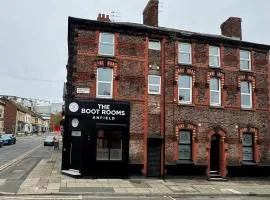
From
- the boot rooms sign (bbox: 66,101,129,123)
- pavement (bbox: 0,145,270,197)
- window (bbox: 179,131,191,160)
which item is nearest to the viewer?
pavement (bbox: 0,145,270,197)

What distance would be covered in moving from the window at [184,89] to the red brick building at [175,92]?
2.6 inches

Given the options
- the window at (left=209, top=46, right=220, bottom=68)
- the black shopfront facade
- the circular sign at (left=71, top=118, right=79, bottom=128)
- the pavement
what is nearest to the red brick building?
the window at (left=209, top=46, right=220, bottom=68)

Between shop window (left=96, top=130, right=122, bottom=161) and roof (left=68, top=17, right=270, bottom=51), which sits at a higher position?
roof (left=68, top=17, right=270, bottom=51)

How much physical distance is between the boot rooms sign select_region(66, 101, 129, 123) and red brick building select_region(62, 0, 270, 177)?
133mm

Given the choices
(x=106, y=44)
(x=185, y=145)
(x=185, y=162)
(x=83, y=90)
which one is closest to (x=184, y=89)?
(x=185, y=145)

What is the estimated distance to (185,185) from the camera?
67.9ft

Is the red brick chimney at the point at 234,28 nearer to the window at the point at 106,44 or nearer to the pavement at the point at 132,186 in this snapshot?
the window at the point at 106,44

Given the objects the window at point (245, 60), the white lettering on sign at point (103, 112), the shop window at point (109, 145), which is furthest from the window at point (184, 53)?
the shop window at point (109, 145)

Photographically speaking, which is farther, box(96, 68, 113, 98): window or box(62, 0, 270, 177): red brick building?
box(96, 68, 113, 98): window

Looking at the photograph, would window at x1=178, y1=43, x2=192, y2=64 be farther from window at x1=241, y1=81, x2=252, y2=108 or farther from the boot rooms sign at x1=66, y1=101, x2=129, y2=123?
the boot rooms sign at x1=66, y1=101, x2=129, y2=123

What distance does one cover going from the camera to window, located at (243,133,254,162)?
2525 centimetres

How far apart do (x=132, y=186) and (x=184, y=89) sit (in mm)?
7993

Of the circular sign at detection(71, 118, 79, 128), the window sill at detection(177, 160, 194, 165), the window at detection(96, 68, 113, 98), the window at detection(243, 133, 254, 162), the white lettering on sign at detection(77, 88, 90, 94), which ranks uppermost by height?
the window at detection(96, 68, 113, 98)

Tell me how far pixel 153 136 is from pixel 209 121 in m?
4.04
